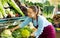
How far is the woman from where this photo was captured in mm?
1415

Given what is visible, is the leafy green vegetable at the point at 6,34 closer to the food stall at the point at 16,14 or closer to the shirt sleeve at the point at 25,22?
the food stall at the point at 16,14

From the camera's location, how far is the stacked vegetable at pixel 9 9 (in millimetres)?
1362

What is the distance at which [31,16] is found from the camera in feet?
4.66

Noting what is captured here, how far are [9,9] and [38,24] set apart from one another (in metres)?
0.33

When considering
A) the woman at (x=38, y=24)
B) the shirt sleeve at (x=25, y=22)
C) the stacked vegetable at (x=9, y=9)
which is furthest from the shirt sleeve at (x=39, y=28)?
the stacked vegetable at (x=9, y=9)

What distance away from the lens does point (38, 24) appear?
1428mm

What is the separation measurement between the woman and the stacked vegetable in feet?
0.34

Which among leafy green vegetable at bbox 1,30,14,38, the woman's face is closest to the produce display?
leafy green vegetable at bbox 1,30,14,38

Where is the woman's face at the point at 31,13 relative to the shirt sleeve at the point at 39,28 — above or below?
above

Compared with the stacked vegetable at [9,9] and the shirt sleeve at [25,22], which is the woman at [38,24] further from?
the stacked vegetable at [9,9]

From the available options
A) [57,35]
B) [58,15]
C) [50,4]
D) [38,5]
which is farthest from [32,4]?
[57,35]

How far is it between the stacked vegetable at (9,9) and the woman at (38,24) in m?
0.10

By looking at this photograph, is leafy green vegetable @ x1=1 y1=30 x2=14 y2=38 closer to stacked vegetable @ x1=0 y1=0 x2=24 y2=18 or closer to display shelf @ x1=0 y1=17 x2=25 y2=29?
display shelf @ x1=0 y1=17 x2=25 y2=29

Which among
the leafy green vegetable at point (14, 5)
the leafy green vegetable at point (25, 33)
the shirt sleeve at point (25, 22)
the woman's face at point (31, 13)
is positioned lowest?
the leafy green vegetable at point (25, 33)
